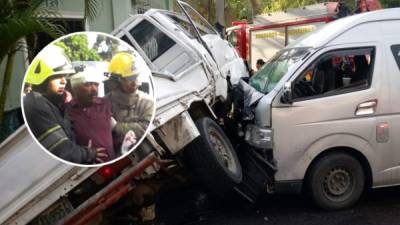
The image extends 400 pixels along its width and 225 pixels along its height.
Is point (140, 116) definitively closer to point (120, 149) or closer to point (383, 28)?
point (120, 149)

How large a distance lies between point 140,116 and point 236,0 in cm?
2559

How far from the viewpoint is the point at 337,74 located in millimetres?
5637

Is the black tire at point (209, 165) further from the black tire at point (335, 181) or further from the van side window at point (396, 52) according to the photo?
the van side window at point (396, 52)

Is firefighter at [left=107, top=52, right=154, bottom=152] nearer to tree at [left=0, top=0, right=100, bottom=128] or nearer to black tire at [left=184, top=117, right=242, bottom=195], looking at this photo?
black tire at [left=184, top=117, right=242, bottom=195]

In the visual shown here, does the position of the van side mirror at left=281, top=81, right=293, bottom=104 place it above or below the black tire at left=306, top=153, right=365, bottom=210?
above

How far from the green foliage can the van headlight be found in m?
3.23

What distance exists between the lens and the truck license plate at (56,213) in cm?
384

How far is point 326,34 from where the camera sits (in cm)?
576

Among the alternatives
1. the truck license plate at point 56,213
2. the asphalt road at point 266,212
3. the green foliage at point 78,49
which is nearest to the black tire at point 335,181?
the asphalt road at point 266,212

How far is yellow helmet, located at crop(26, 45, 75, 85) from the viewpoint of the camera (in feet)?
7.67

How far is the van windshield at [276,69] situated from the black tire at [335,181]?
1.03 m

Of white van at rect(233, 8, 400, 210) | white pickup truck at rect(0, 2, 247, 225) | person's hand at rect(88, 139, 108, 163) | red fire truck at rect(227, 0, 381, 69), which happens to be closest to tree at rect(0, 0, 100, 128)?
white pickup truck at rect(0, 2, 247, 225)

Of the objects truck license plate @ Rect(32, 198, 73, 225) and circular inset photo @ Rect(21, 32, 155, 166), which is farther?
truck license plate @ Rect(32, 198, 73, 225)

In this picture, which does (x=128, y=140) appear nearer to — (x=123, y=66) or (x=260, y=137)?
(x=123, y=66)
